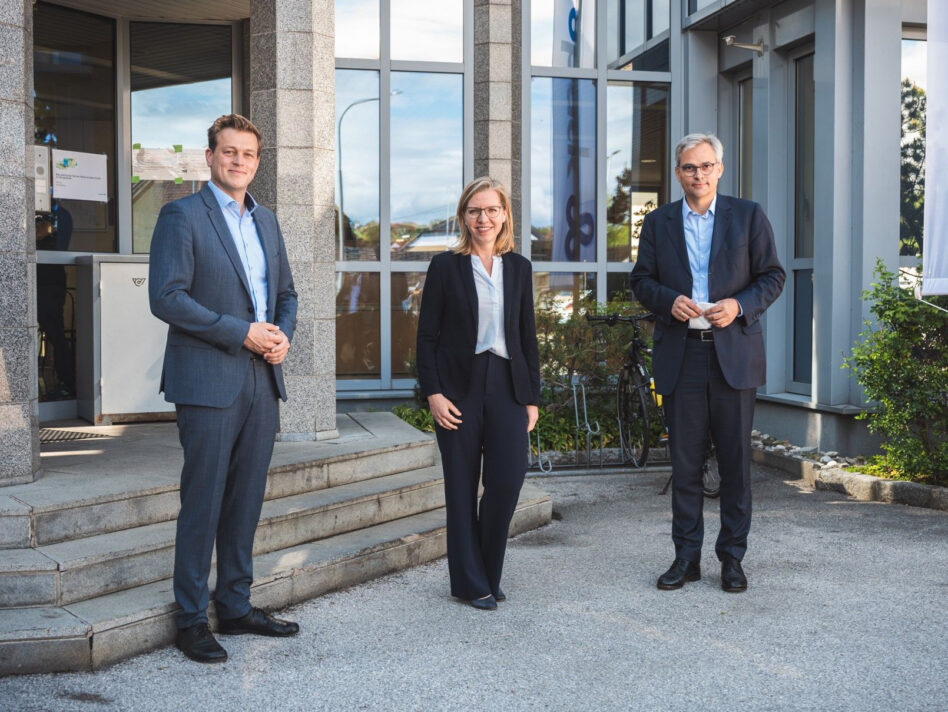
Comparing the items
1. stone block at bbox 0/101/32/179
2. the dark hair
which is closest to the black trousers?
the dark hair

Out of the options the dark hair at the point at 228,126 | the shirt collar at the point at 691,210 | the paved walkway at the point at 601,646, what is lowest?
the paved walkway at the point at 601,646

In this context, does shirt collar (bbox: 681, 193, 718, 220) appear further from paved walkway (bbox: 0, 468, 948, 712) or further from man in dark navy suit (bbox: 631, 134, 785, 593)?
paved walkway (bbox: 0, 468, 948, 712)

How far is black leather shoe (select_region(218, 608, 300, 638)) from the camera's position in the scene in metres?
4.46

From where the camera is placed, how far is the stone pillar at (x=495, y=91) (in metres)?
9.80

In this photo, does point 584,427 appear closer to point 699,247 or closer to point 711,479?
point 711,479

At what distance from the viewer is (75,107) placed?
8.73 meters

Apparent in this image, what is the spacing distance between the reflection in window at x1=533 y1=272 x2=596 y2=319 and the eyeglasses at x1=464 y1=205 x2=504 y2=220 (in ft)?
18.7

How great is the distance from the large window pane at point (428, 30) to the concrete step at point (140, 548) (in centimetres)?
550

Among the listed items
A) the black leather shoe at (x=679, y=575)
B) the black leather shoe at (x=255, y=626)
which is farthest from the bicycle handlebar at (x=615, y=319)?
the black leather shoe at (x=255, y=626)

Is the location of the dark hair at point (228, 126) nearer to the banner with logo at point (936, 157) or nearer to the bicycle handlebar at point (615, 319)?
the banner with logo at point (936, 157)

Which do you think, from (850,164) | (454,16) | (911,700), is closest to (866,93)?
(850,164)

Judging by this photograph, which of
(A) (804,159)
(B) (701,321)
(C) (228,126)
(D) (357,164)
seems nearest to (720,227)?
(B) (701,321)

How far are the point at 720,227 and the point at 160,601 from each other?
3.09 m

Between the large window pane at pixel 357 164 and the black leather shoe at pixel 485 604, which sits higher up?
the large window pane at pixel 357 164
